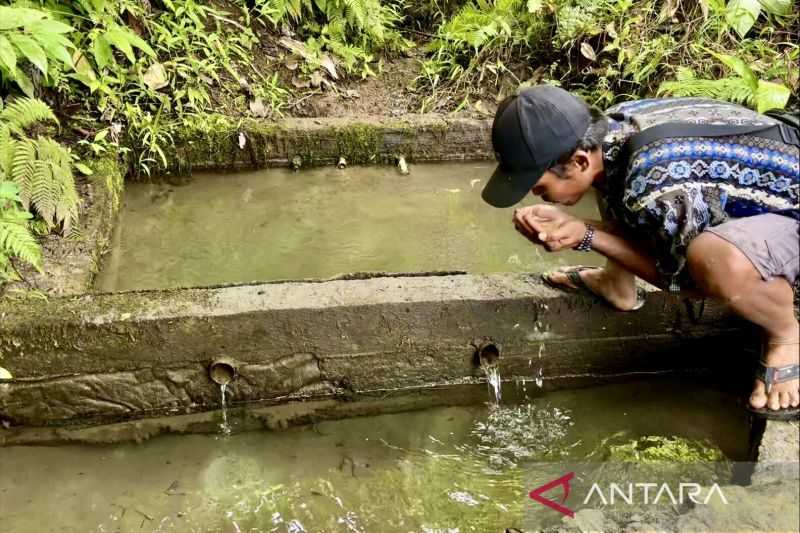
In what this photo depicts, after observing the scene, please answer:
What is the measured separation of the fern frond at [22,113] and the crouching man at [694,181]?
8.28 feet

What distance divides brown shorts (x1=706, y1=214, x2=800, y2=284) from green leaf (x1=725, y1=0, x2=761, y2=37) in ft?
9.58

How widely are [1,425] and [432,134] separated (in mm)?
3057

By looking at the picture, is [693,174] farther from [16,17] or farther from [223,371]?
[16,17]

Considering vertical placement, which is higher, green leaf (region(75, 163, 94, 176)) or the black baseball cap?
the black baseball cap

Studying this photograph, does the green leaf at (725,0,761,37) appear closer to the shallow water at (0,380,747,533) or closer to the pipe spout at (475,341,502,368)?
the shallow water at (0,380,747,533)

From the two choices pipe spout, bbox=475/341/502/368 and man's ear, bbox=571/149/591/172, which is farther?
pipe spout, bbox=475/341/502/368

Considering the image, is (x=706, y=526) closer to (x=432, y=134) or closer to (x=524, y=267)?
(x=524, y=267)

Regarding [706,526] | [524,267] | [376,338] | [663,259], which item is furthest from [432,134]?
[706,526]

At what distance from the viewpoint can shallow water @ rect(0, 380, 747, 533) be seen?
7.95ft

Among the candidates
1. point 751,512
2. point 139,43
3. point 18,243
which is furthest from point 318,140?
point 751,512

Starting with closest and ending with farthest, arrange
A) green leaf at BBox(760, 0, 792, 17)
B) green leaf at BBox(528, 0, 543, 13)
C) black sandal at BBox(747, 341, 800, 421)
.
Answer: black sandal at BBox(747, 341, 800, 421), green leaf at BBox(760, 0, 792, 17), green leaf at BBox(528, 0, 543, 13)

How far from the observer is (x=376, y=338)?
2816 millimetres

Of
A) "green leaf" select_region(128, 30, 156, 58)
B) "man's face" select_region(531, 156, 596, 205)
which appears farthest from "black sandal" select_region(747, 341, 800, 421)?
"green leaf" select_region(128, 30, 156, 58)

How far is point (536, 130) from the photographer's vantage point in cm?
209
